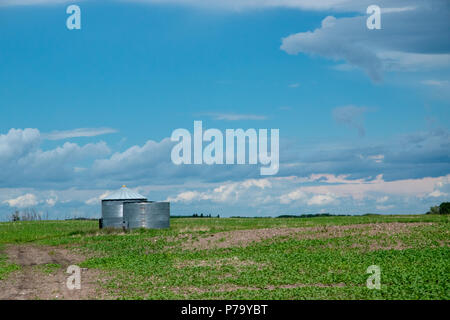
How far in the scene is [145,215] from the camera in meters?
46.4

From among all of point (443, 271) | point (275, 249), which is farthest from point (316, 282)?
point (275, 249)

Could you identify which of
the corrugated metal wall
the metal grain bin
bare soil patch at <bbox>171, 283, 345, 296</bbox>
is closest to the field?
bare soil patch at <bbox>171, 283, 345, 296</bbox>

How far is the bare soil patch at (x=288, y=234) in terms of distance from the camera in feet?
112

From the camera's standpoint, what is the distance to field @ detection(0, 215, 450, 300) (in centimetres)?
1905

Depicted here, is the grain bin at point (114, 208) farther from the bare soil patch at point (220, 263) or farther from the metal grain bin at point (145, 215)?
the bare soil patch at point (220, 263)

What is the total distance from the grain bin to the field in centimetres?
492

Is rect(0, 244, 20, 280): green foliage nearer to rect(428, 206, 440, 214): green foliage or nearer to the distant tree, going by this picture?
the distant tree

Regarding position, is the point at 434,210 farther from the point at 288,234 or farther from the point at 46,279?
the point at 46,279

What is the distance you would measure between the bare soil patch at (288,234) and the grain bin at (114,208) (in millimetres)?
11898

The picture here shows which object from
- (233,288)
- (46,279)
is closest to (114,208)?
(46,279)
